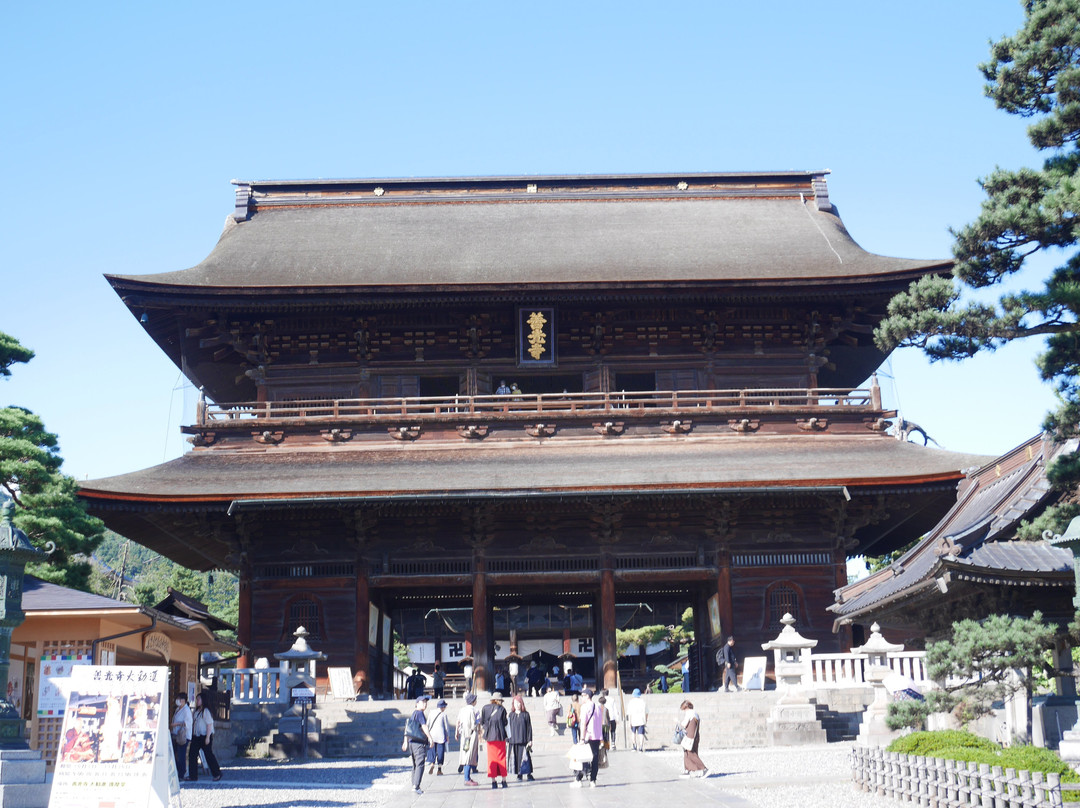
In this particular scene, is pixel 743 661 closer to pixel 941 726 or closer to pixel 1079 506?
pixel 941 726

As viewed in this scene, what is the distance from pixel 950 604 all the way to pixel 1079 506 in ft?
12.1

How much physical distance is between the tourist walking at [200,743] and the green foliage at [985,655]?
1080cm

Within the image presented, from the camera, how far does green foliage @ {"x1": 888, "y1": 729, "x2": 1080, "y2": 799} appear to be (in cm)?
1072

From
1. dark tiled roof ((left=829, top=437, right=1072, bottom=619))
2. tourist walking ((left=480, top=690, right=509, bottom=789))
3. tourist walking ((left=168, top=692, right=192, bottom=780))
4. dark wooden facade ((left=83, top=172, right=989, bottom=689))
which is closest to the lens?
dark tiled roof ((left=829, top=437, right=1072, bottom=619))

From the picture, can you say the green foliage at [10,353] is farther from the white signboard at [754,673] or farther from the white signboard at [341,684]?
the white signboard at [754,673]

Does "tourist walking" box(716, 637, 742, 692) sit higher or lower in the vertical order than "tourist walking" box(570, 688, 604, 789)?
higher

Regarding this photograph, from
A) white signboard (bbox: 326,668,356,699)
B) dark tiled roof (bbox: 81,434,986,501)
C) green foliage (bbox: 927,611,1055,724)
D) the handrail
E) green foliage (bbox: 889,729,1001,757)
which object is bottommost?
green foliage (bbox: 889,729,1001,757)

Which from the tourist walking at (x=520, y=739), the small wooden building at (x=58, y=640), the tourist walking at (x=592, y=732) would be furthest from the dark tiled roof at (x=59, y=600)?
the tourist walking at (x=592, y=732)

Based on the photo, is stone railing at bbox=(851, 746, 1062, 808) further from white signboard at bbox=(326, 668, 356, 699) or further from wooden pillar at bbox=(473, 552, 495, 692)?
white signboard at bbox=(326, 668, 356, 699)

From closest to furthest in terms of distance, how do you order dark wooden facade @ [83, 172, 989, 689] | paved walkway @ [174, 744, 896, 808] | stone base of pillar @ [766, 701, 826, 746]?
1. paved walkway @ [174, 744, 896, 808]
2. stone base of pillar @ [766, 701, 826, 746]
3. dark wooden facade @ [83, 172, 989, 689]

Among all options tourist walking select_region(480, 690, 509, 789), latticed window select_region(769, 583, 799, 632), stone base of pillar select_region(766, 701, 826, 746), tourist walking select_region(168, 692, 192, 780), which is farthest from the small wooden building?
latticed window select_region(769, 583, 799, 632)

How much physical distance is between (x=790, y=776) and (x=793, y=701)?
18.8ft

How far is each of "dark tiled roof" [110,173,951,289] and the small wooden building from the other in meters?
11.6

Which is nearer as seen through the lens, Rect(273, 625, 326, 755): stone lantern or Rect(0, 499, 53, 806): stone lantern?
Rect(0, 499, 53, 806): stone lantern
